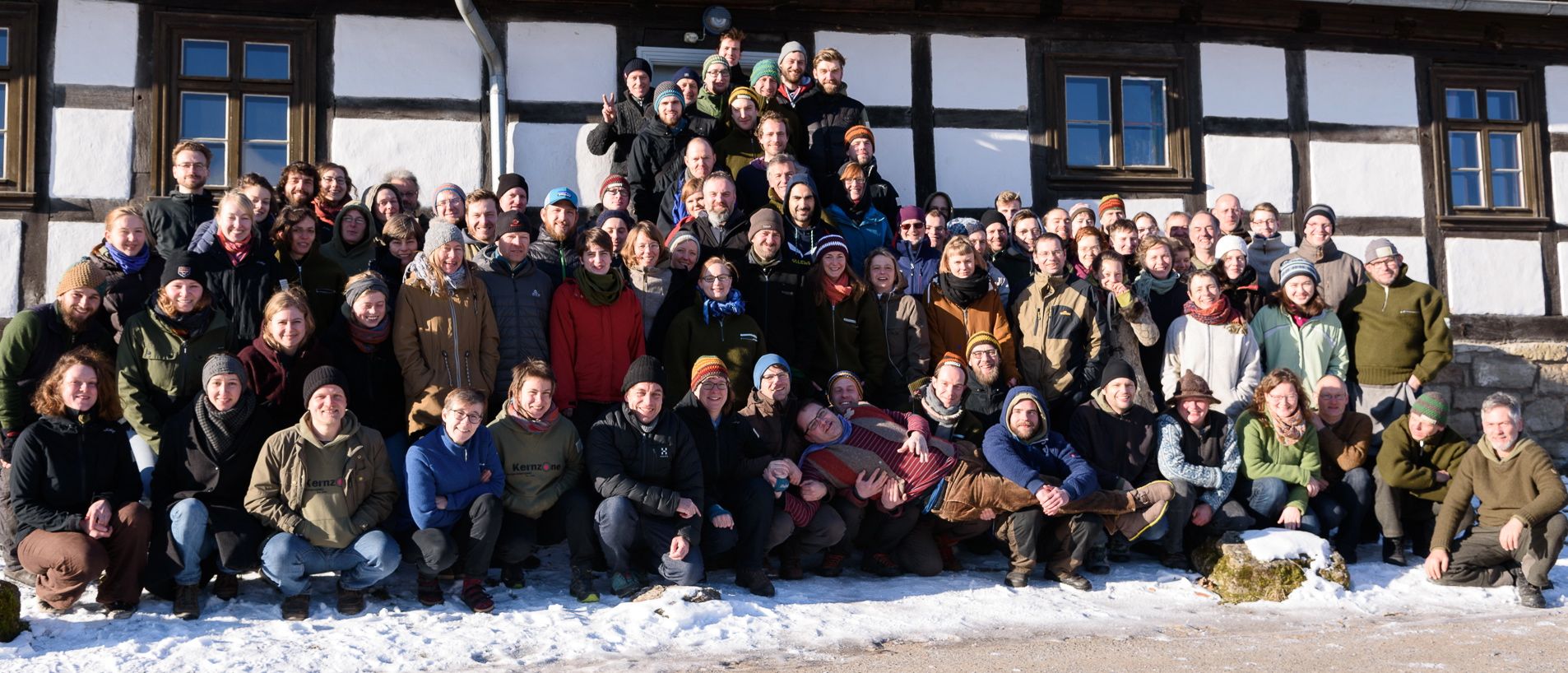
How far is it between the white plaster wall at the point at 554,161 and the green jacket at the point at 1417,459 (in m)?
4.61

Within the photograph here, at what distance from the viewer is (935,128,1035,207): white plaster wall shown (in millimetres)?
8805

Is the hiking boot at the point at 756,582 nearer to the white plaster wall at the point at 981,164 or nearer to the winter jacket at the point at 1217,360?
the winter jacket at the point at 1217,360

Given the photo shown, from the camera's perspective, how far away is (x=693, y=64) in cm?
870

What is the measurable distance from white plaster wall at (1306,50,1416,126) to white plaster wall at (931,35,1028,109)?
2030 mm

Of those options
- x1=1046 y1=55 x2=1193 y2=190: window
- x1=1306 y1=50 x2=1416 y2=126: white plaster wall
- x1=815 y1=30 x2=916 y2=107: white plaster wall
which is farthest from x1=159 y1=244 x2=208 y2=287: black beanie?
x1=1306 y1=50 x2=1416 y2=126: white plaster wall

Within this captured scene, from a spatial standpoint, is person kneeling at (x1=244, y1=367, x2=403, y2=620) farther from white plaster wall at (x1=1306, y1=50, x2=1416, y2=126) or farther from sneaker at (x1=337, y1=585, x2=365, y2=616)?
white plaster wall at (x1=1306, y1=50, x2=1416, y2=126)

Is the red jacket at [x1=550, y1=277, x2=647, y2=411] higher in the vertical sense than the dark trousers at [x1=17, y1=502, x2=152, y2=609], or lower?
higher

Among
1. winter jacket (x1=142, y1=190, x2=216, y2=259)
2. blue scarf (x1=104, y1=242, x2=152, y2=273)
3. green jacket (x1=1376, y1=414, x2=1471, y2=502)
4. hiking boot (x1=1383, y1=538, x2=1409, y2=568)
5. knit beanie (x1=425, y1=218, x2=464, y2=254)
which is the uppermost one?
winter jacket (x1=142, y1=190, x2=216, y2=259)

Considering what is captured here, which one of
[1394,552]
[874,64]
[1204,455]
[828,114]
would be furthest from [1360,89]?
[1204,455]

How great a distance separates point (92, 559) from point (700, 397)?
2.40m

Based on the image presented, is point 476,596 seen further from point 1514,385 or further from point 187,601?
point 1514,385

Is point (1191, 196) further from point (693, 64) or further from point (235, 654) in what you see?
point (235, 654)

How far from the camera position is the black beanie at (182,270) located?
5465 mm

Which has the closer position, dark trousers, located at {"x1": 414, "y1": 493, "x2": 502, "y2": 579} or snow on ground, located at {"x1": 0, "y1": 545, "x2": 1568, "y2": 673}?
snow on ground, located at {"x1": 0, "y1": 545, "x2": 1568, "y2": 673}
